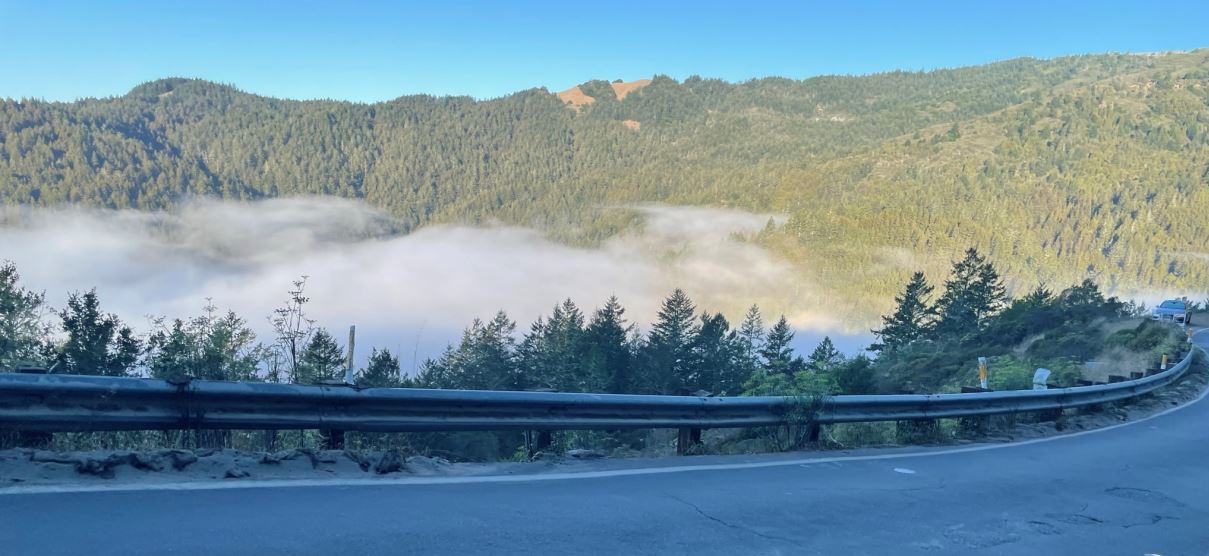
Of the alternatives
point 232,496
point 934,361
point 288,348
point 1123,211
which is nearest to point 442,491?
point 232,496

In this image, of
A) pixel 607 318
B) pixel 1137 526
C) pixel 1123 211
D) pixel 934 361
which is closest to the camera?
pixel 1137 526

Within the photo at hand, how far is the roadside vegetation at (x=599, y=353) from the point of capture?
10148 millimetres

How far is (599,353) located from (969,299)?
3225 cm

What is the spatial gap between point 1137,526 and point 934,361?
31.9 m

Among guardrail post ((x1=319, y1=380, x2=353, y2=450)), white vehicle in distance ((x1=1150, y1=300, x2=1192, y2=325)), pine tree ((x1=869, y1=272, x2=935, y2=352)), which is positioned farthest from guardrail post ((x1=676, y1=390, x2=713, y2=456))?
pine tree ((x1=869, y1=272, x2=935, y2=352))

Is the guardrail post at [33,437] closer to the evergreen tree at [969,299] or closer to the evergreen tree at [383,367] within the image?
the evergreen tree at [383,367]

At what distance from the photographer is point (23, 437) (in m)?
4.82

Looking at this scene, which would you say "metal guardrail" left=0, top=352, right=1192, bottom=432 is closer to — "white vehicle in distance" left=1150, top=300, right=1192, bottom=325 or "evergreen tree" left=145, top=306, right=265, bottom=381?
"evergreen tree" left=145, top=306, right=265, bottom=381

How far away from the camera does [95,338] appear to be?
17.3 meters

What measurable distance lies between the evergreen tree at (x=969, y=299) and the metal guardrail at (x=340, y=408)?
2286 inches

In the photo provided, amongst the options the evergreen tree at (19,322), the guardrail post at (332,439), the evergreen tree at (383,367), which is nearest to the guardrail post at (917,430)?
the guardrail post at (332,439)

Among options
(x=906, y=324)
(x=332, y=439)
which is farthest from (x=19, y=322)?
(x=906, y=324)

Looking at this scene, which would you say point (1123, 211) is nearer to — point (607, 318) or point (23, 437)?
point (607, 318)

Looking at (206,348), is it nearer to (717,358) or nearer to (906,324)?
(717,358)
